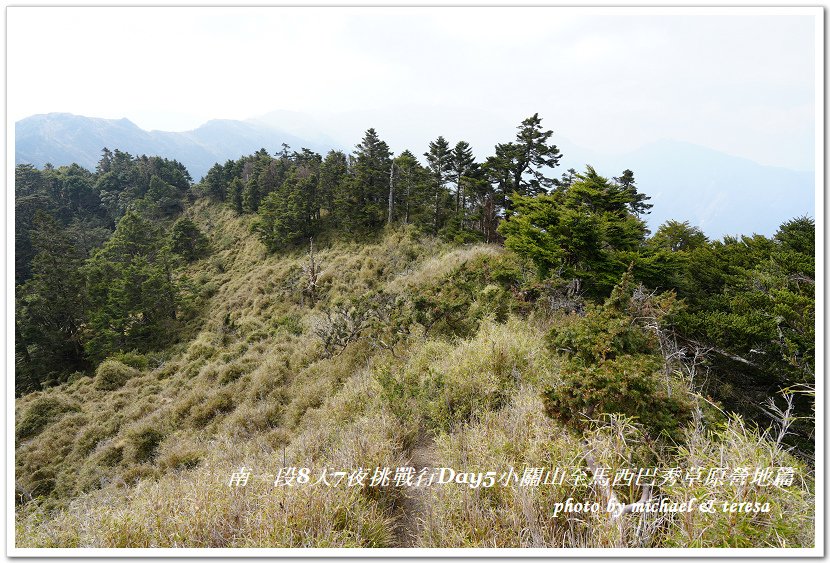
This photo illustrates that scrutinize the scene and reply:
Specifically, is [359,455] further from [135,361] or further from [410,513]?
[135,361]

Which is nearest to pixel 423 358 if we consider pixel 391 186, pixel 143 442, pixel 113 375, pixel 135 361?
pixel 143 442

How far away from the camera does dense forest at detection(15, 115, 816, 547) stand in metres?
2.90

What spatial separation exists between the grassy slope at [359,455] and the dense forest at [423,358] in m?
0.04

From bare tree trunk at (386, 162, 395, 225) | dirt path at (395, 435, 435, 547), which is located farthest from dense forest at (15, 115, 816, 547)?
bare tree trunk at (386, 162, 395, 225)

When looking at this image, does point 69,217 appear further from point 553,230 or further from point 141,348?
point 553,230

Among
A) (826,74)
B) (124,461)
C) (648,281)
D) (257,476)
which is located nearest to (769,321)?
(648,281)

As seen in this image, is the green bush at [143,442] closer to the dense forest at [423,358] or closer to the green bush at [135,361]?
the dense forest at [423,358]

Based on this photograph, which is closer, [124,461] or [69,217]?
[124,461]

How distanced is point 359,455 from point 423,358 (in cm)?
Answer: 410

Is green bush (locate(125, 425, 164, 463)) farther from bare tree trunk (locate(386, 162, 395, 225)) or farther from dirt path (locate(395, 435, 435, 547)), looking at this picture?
bare tree trunk (locate(386, 162, 395, 225))

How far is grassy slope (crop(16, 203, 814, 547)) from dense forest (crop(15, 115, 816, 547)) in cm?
4

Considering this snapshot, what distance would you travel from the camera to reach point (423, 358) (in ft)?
24.7

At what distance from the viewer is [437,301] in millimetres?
9820

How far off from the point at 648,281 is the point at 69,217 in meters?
71.6
